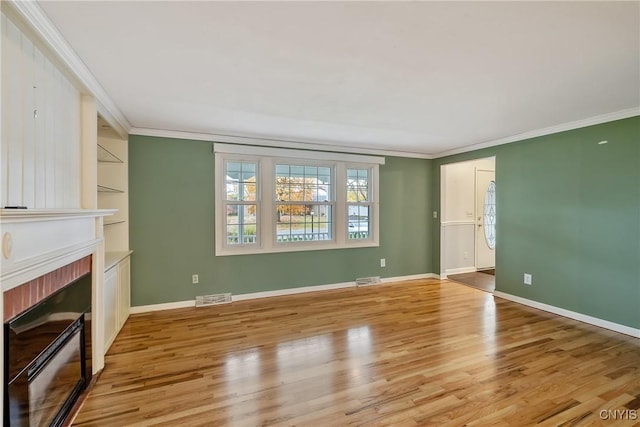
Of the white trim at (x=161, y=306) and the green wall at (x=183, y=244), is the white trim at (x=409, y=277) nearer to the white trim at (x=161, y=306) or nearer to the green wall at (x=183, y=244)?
the green wall at (x=183, y=244)

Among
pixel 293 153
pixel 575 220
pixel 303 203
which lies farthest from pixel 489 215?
pixel 293 153

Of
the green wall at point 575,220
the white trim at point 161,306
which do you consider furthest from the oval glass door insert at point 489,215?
the white trim at point 161,306

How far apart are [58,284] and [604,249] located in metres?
4.94

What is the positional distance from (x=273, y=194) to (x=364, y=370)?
2.76 metres

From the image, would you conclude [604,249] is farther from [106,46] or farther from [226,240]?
[106,46]

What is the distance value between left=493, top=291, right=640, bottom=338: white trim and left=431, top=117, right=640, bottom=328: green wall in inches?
2.0

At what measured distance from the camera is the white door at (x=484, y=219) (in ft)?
20.1

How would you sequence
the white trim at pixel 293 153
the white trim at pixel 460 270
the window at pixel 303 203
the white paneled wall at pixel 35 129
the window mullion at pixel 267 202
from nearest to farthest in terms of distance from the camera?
the white paneled wall at pixel 35 129 → the white trim at pixel 293 153 → the window mullion at pixel 267 202 → the window at pixel 303 203 → the white trim at pixel 460 270

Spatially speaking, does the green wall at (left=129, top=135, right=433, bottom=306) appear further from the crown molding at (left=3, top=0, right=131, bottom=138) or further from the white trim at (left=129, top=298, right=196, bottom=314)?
the crown molding at (left=3, top=0, right=131, bottom=138)

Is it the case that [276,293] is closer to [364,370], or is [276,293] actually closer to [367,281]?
[367,281]

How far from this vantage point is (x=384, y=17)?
160cm

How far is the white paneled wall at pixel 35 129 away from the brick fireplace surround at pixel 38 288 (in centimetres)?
39

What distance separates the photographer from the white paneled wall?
1.45m

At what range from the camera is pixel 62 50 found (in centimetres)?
184
